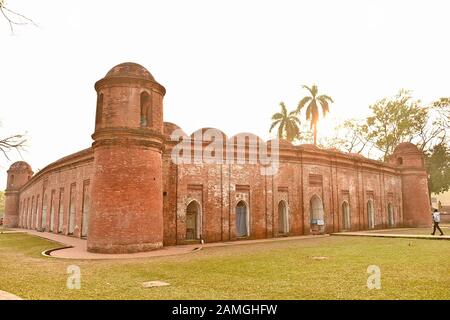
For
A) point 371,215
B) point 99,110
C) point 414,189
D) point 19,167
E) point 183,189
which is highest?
point 19,167

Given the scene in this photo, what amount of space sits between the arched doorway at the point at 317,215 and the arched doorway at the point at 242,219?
17.2 ft

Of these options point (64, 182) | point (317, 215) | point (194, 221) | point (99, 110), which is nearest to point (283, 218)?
point (317, 215)

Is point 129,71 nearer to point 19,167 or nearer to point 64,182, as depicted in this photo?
point 64,182

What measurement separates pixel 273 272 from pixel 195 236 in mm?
10441

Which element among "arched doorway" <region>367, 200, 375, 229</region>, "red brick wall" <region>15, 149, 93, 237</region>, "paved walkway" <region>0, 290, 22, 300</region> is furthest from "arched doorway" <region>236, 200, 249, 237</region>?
"paved walkway" <region>0, 290, 22, 300</region>

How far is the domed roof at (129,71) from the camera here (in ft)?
49.2

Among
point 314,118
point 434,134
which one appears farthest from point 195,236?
point 434,134

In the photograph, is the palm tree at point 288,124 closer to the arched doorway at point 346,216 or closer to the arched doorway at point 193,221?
the arched doorway at point 346,216

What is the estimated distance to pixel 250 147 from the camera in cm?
2052

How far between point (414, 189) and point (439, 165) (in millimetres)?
10087

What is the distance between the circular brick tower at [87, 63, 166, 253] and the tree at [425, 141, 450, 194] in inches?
1314

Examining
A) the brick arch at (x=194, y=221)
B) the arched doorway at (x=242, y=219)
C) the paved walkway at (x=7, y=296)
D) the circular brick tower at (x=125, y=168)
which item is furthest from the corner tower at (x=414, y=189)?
the paved walkway at (x=7, y=296)

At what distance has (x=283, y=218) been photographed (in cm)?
2200

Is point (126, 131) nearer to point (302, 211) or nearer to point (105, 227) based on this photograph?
point (105, 227)
